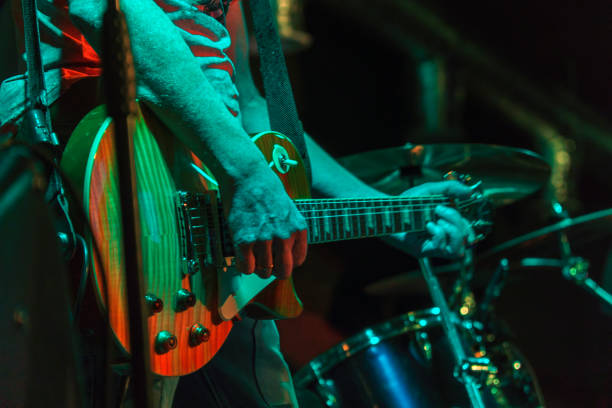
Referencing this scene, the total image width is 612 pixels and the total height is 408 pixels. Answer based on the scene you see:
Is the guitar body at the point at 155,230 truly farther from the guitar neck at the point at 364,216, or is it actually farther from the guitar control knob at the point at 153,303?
the guitar neck at the point at 364,216

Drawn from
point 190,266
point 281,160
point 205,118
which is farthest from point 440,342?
point 205,118

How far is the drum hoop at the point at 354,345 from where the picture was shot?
4.78 feet

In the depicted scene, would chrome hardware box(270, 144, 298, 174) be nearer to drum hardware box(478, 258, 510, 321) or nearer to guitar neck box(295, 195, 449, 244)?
guitar neck box(295, 195, 449, 244)

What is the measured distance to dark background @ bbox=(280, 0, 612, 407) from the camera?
2.57 meters

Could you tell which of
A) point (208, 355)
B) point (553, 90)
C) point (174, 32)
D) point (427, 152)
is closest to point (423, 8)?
point (553, 90)

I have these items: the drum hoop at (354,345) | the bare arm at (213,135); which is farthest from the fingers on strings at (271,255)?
the drum hoop at (354,345)

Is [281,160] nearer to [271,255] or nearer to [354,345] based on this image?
[271,255]

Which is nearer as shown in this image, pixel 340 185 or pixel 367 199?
pixel 367 199

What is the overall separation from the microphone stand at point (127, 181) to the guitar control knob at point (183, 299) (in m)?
0.32

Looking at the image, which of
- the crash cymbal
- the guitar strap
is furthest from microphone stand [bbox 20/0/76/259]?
the crash cymbal

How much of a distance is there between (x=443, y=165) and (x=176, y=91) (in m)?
0.96

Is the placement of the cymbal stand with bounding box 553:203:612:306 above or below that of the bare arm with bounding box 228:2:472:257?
below

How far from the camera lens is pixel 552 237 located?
2066 mm

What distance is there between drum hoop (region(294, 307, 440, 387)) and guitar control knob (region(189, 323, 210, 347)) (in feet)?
1.68
